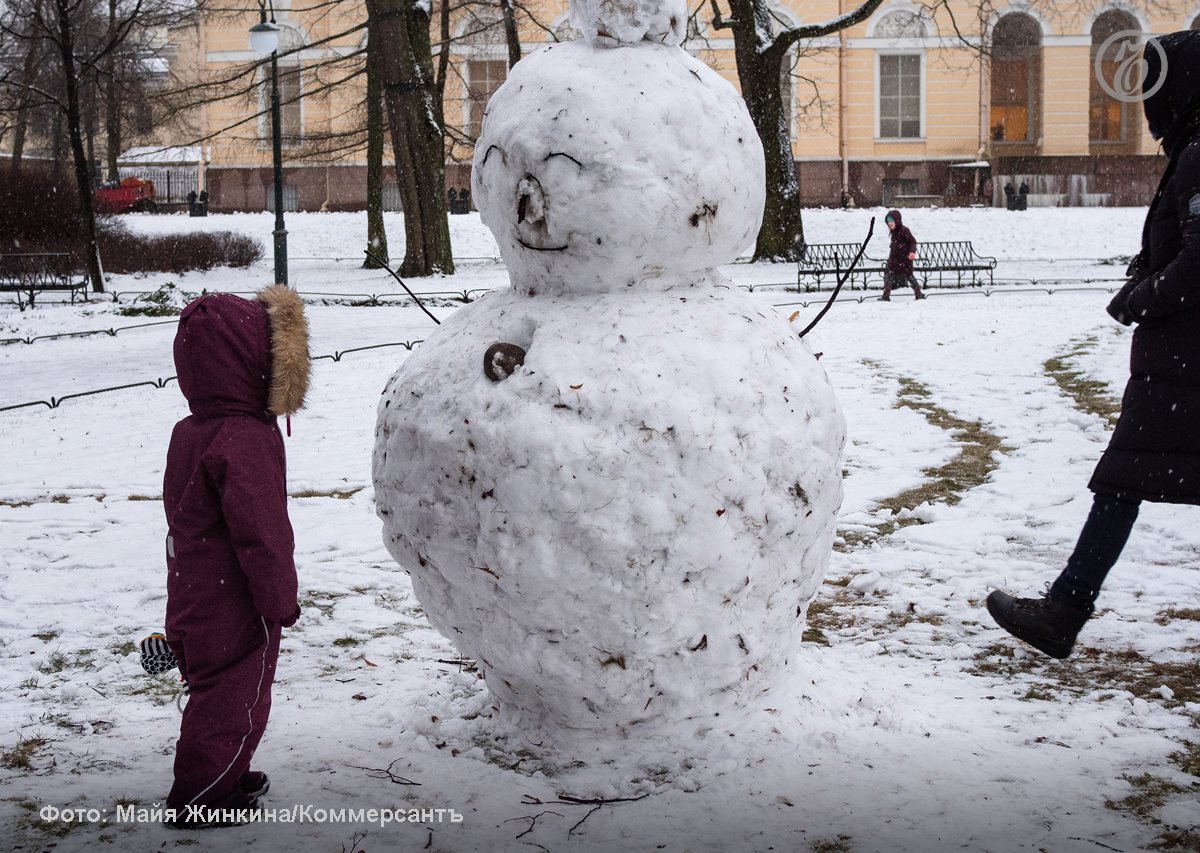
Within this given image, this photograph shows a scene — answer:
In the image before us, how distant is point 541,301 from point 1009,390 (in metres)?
7.26

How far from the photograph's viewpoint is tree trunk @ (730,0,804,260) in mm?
21297

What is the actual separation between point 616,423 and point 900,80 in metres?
37.2

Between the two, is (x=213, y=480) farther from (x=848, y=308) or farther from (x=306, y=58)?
(x=306, y=58)

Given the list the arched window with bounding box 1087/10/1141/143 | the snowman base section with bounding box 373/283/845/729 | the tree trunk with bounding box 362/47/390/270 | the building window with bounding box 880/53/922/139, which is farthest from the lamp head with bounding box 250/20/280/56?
the arched window with bounding box 1087/10/1141/143

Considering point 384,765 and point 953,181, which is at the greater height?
point 953,181

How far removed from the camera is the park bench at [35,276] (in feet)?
60.1

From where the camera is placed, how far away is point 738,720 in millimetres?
3467

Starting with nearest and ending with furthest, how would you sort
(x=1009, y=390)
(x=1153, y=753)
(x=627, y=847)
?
(x=627, y=847) → (x=1153, y=753) → (x=1009, y=390)

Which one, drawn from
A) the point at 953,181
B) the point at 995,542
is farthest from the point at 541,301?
the point at 953,181

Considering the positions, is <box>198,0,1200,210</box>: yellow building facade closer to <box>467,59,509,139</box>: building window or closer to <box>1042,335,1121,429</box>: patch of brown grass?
<box>467,59,509,139</box>: building window

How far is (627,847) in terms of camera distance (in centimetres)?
294

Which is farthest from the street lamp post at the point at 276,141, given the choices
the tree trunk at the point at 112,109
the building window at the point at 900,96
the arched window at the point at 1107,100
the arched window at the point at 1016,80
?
the arched window at the point at 1107,100

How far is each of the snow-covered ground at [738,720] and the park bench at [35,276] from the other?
11.1 meters

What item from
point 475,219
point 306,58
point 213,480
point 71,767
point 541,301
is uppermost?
point 306,58
